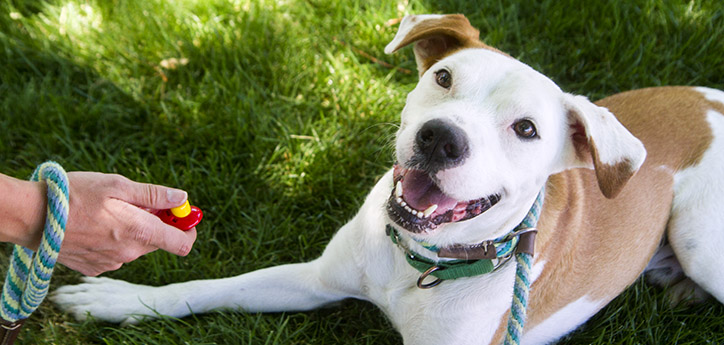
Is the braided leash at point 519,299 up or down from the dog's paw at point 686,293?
up

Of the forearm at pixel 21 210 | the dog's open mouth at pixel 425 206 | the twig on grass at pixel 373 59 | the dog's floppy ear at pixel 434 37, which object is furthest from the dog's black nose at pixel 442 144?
the twig on grass at pixel 373 59

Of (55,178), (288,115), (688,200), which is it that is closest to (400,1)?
(288,115)

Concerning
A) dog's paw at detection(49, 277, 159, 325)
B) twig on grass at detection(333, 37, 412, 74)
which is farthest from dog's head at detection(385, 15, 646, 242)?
twig on grass at detection(333, 37, 412, 74)

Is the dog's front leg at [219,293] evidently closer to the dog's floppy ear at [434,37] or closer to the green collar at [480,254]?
the green collar at [480,254]

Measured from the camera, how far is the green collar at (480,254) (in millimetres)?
2644

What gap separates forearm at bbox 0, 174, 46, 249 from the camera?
211cm

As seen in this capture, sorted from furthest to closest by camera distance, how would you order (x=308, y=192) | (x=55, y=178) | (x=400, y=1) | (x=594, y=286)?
(x=400, y=1) → (x=308, y=192) → (x=594, y=286) → (x=55, y=178)

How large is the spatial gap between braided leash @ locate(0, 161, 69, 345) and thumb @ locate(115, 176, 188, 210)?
0.25 m

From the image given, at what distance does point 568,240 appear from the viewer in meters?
3.02

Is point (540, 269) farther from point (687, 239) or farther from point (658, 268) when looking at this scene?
point (658, 268)

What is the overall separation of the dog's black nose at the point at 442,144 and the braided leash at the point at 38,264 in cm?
132

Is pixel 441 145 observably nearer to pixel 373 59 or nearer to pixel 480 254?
pixel 480 254

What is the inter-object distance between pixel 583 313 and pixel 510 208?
1240mm

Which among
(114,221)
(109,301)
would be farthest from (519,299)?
(109,301)
